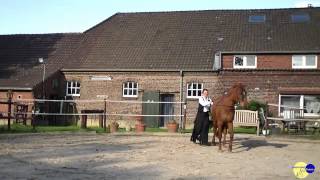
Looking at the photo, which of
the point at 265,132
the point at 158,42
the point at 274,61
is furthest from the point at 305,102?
the point at 158,42

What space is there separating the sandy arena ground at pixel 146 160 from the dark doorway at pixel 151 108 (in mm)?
14133

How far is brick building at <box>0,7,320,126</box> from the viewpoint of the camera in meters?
31.1

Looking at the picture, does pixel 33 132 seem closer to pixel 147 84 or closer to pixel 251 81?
pixel 147 84

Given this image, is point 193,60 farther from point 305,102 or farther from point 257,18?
point 305,102

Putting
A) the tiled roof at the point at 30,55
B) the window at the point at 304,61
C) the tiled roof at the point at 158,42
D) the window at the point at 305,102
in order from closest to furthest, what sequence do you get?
the window at the point at 305,102 → the window at the point at 304,61 → the tiled roof at the point at 158,42 → the tiled roof at the point at 30,55

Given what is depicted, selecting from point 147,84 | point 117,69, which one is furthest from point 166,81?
point 117,69

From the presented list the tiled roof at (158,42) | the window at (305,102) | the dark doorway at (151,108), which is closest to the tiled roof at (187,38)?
the tiled roof at (158,42)

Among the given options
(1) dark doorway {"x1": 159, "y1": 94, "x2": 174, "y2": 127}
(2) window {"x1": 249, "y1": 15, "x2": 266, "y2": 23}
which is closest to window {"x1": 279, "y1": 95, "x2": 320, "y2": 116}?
(1) dark doorway {"x1": 159, "y1": 94, "x2": 174, "y2": 127}

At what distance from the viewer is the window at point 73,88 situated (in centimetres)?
3462

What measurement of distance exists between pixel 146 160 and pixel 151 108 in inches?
786

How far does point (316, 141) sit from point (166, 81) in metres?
15.0

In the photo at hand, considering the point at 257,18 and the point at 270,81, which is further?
the point at 257,18

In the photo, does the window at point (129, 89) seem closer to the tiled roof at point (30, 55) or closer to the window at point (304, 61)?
the tiled roof at point (30, 55)

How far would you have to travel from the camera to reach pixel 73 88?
3475 centimetres
